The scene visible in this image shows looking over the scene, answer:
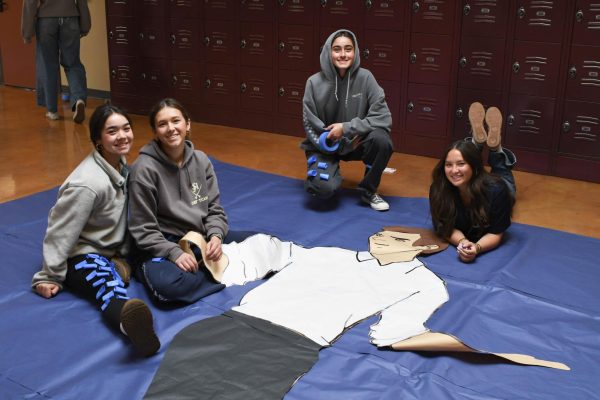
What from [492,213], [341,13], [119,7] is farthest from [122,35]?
[492,213]

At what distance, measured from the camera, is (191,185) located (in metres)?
2.66

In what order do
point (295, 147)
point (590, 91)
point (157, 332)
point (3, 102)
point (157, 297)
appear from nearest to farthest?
point (157, 332) < point (157, 297) < point (590, 91) < point (295, 147) < point (3, 102)

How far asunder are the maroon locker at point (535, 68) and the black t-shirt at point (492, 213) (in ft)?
4.71

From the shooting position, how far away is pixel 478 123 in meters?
3.50

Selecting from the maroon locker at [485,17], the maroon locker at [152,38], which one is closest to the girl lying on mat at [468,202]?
the maroon locker at [485,17]

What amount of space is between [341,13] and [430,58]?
707 millimetres

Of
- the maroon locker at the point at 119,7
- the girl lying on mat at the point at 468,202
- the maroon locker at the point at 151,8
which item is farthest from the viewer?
the maroon locker at the point at 119,7

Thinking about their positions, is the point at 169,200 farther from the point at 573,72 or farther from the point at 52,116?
the point at 52,116

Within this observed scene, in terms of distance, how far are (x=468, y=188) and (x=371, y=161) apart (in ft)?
2.64

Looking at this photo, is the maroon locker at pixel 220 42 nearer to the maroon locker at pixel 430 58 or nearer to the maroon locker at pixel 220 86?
the maroon locker at pixel 220 86

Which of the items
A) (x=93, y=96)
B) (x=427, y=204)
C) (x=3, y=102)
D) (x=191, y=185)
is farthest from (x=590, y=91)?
(x=3, y=102)

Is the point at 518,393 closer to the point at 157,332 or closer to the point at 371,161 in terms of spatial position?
the point at 157,332

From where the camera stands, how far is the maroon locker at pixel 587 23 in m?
3.78

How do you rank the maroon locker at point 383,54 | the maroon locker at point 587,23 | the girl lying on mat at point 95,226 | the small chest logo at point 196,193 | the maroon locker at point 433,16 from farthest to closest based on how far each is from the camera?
the maroon locker at point 383,54 < the maroon locker at point 433,16 < the maroon locker at point 587,23 < the small chest logo at point 196,193 < the girl lying on mat at point 95,226
